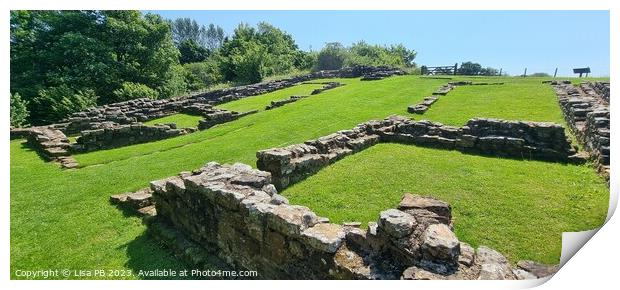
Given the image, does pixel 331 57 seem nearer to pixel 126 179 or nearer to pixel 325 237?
pixel 126 179

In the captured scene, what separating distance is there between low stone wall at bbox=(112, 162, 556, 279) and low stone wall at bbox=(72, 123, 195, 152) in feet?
43.0

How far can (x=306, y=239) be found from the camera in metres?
6.19

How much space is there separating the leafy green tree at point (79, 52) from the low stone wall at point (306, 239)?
33259 millimetres

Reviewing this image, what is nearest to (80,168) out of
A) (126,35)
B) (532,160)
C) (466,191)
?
(466,191)

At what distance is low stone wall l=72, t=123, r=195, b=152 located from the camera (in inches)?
745

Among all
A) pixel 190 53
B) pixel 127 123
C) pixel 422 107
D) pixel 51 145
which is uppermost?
pixel 190 53

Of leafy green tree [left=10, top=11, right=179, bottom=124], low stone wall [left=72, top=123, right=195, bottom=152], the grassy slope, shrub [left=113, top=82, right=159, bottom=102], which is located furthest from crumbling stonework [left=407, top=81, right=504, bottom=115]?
leafy green tree [left=10, top=11, right=179, bottom=124]

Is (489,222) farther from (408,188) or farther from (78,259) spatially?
(78,259)

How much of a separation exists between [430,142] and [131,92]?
107 ft

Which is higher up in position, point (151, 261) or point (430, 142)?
point (430, 142)

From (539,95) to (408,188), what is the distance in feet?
54.5

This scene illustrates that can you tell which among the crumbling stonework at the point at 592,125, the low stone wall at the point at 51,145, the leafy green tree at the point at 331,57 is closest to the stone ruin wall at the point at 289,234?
the crumbling stonework at the point at 592,125

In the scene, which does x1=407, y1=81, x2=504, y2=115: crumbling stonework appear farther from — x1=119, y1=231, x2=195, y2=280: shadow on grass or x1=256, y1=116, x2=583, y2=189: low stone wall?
x1=119, y1=231, x2=195, y2=280: shadow on grass

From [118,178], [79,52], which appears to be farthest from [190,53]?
[118,178]
